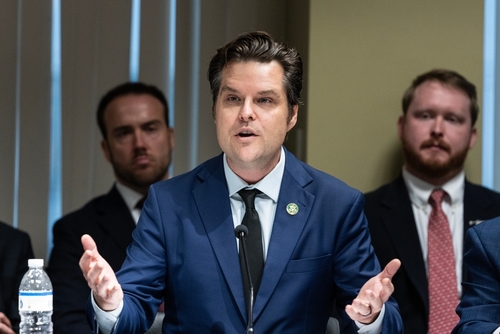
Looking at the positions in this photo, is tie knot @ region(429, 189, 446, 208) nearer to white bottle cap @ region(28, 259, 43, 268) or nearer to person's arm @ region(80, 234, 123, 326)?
person's arm @ region(80, 234, 123, 326)

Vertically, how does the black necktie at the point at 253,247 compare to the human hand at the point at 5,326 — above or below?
above

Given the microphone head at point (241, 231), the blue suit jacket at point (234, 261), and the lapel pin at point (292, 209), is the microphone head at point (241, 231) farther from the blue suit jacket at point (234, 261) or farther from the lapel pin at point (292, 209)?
the lapel pin at point (292, 209)

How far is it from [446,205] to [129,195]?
1649 millimetres

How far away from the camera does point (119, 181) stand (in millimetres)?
4418

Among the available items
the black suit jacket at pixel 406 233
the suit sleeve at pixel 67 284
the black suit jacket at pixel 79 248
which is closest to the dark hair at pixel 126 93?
the black suit jacket at pixel 79 248

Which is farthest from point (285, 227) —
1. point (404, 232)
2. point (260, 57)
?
point (404, 232)

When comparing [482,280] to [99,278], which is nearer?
[99,278]

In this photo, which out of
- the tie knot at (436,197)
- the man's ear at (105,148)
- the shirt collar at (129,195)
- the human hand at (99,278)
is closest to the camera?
the human hand at (99,278)

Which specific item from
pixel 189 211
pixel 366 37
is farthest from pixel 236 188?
pixel 366 37

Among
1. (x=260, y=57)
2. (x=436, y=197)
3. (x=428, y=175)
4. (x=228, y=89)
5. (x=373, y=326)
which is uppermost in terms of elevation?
(x=260, y=57)

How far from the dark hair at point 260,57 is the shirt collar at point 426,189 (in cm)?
149

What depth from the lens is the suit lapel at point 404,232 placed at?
3799 millimetres

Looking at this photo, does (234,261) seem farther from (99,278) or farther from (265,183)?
(99,278)

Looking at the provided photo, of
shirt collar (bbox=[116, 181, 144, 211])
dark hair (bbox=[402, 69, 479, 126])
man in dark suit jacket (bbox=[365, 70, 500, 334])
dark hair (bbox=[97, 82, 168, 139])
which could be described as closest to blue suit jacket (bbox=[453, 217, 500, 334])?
man in dark suit jacket (bbox=[365, 70, 500, 334])
